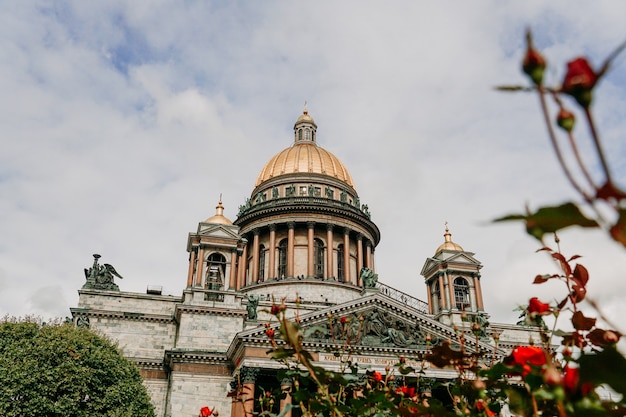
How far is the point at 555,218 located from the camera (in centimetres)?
168

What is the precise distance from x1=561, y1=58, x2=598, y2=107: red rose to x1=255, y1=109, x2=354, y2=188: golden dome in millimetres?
49975

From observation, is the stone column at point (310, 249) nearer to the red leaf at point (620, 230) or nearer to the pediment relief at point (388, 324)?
the pediment relief at point (388, 324)

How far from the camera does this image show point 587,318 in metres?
3.47

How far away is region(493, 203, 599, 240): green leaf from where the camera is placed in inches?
64.5

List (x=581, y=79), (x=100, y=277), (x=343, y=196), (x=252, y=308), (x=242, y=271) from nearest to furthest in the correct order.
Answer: (x=581, y=79) < (x=252, y=308) < (x=100, y=277) < (x=242, y=271) < (x=343, y=196)

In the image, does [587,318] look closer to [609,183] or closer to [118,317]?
[609,183]

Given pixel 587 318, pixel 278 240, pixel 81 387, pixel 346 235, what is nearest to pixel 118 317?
pixel 81 387

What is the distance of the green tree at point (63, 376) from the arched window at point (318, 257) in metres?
20.3

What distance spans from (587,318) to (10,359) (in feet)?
92.7

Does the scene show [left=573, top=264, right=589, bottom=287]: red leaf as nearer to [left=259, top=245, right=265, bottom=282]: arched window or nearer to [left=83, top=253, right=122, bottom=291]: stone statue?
[left=83, top=253, right=122, bottom=291]: stone statue

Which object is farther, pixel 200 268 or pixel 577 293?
pixel 200 268

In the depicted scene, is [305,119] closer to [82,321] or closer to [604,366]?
[82,321]

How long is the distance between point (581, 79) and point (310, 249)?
4490 centimetres

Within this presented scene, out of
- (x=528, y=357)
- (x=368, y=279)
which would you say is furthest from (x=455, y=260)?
(x=528, y=357)
